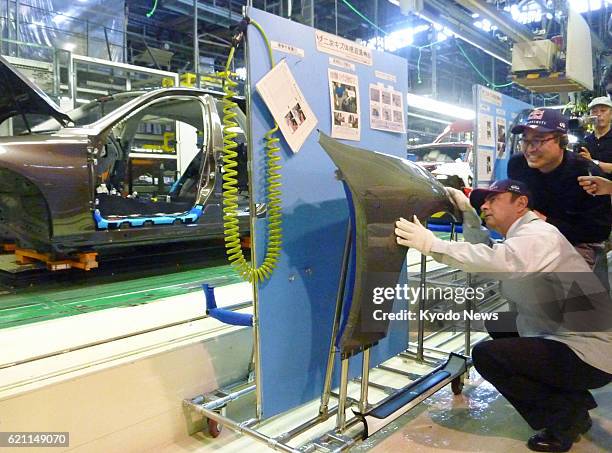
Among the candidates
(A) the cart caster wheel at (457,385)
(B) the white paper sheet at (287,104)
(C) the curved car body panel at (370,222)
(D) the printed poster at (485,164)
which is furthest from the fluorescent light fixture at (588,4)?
(C) the curved car body panel at (370,222)

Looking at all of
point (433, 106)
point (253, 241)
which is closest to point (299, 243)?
point (253, 241)

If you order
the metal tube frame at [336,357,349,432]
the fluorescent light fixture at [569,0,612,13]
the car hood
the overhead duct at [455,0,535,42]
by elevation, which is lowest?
the metal tube frame at [336,357,349,432]

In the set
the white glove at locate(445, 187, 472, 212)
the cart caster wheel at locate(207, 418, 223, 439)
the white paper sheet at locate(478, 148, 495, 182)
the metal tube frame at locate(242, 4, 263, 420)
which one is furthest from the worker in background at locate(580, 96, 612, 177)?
the cart caster wheel at locate(207, 418, 223, 439)

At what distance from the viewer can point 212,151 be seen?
396cm

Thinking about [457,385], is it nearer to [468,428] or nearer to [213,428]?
[468,428]

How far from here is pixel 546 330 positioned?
206 centimetres

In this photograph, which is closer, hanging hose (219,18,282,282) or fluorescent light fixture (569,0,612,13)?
hanging hose (219,18,282,282)

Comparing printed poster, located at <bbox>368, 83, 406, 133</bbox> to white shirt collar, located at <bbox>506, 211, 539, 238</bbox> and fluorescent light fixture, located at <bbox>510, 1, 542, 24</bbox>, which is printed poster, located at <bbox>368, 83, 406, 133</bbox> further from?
fluorescent light fixture, located at <bbox>510, 1, 542, 24</bbox>

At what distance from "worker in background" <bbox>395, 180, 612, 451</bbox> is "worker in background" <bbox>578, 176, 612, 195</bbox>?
499 mm

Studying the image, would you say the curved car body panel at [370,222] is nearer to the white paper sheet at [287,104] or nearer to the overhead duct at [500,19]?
the white paper sheet at [287,104]

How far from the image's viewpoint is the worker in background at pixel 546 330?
6.13ft

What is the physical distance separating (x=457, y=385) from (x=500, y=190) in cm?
113

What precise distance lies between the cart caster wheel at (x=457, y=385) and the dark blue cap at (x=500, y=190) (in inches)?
38.6

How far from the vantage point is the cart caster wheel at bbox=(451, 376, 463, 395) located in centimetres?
253
